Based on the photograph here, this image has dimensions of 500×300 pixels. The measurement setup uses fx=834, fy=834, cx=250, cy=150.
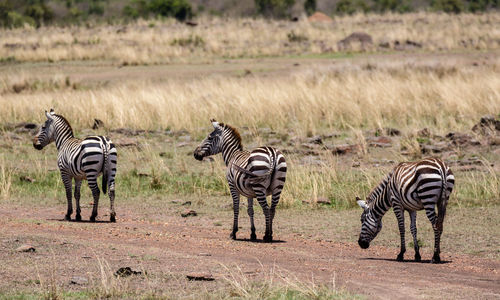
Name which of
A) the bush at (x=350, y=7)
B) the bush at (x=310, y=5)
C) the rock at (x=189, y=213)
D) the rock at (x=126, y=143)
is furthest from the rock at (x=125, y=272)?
the bush at (x=310, y=5)

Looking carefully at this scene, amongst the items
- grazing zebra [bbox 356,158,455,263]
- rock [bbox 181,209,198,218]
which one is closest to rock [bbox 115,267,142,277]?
grazing zebra [bbox 356,158,455,263]

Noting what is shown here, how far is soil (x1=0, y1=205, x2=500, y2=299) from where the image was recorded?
9047mm

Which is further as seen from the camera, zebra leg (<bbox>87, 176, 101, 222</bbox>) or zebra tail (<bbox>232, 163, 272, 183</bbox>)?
zebra leg (<bbox>87, 176, 101, 222</bbox>)

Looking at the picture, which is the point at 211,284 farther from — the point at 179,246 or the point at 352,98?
the point at 352,98

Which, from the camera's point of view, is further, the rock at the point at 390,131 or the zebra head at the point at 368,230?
the rock at the point at 390,131

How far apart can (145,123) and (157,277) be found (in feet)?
49.6

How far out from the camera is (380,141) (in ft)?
67.6

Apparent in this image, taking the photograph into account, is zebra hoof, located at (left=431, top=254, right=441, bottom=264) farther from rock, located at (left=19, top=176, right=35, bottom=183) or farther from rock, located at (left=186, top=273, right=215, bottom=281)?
rock, located at (left=19, top=176, right=35, bottom=183)

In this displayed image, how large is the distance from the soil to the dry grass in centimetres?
2712

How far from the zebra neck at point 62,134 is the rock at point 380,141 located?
27.9 feet

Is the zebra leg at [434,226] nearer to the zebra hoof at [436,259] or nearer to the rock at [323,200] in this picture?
the zebra hoof at [436,259]

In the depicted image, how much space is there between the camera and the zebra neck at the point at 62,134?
14.3 metres

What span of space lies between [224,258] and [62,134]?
17.0 feet

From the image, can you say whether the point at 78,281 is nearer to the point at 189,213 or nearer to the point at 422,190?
the point at 422,190
